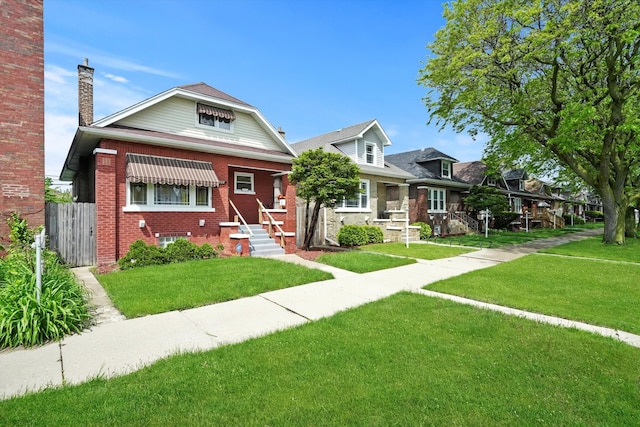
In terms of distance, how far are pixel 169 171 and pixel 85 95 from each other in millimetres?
3999

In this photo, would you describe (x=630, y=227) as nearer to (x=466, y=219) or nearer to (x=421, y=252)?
(x=466, y=219)

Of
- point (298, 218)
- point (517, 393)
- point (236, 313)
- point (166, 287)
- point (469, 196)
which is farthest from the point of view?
point (469, 196)

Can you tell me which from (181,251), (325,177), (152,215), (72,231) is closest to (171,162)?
(152,215)

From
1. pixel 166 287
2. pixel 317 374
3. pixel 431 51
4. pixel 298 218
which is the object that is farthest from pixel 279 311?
pixel 431 51

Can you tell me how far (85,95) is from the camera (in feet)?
36.6

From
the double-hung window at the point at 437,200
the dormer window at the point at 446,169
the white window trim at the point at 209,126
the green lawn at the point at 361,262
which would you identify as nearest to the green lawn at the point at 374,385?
the green lawn at the point at 361,262

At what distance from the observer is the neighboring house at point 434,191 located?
22766 millimetres

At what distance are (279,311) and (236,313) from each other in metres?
0.79

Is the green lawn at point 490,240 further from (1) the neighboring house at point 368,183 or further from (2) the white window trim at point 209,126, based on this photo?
(2) the white window trim at point 209,126

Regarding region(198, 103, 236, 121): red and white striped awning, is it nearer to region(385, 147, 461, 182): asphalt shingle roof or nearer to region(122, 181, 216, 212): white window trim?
region(122, 181, 216, 212): white window trim

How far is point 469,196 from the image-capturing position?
25.5m

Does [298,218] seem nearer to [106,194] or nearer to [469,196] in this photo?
[106,194]

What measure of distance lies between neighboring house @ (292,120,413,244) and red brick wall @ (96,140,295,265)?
19.5 feet

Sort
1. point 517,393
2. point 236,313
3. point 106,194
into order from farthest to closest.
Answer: point 106,194 < point 236,313 < point 517,393
